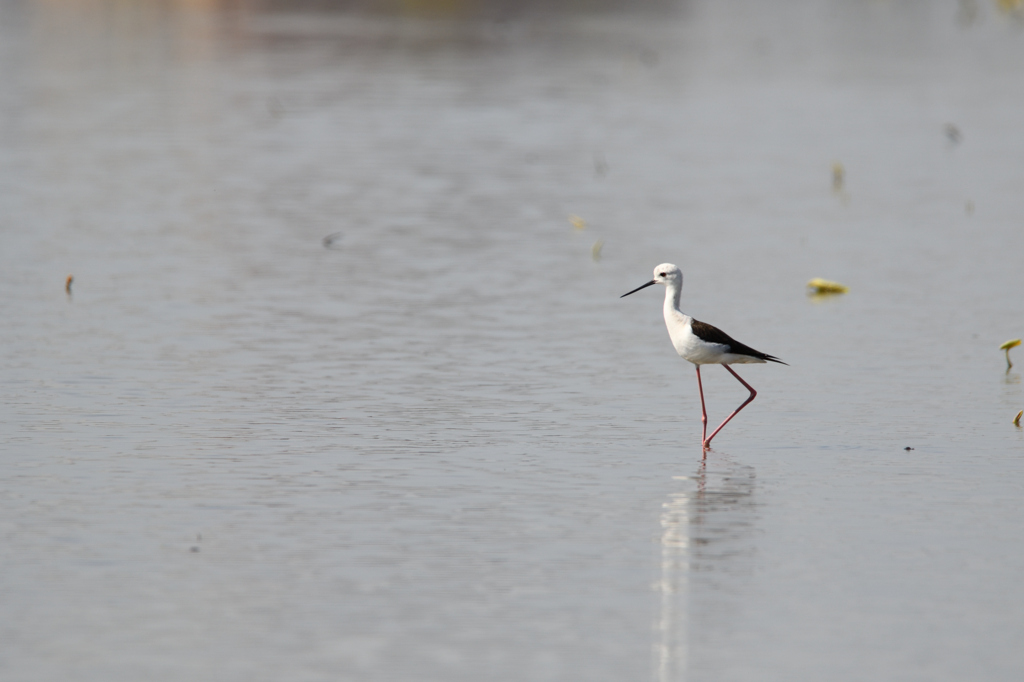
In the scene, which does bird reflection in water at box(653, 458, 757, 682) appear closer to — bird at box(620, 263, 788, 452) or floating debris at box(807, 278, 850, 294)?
bird at box(620, 263, 788, 452)

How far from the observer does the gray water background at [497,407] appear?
25.6 ft

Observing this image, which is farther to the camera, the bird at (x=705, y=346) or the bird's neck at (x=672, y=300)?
the bird's neck at (x=672, y=300)

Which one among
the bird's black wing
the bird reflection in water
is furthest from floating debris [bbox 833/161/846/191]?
the bird reflection in water

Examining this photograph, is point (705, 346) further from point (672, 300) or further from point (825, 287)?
point (825, 287)

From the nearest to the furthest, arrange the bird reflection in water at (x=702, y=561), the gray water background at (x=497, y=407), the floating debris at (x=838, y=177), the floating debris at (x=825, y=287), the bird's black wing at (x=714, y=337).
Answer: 1. the bird reflection in water at (x=702, y=561)
2. the gray water background at (x=497, y=407)
3. the bird's black wing at (x=714, y=337)
4. the floating debris at (x=825, y=287)
5. the floating debris at (x=838, y=177)

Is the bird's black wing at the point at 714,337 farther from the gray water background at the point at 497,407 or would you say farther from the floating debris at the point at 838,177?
the floating debris at the point at 838,177

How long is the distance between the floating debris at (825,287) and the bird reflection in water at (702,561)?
6668 mm

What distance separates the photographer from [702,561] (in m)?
8.81

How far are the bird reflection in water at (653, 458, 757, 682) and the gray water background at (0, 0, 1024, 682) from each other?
0.03 m

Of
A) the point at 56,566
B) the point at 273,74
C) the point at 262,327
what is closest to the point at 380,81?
the point at 273,74

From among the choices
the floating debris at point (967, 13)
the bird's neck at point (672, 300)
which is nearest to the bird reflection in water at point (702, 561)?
the bird's neck at point (672, 300)

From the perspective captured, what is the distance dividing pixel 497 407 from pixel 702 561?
12.1ft

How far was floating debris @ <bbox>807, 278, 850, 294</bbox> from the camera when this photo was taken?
680 inches

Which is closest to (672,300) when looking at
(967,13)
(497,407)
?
(497,407)
